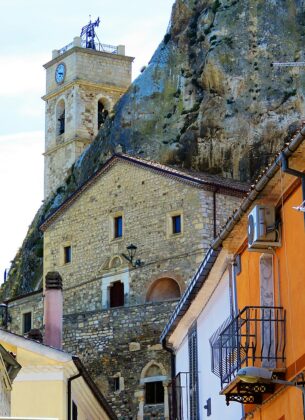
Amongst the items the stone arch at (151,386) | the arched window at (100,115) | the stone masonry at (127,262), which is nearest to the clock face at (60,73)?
the arched window at (100,115)

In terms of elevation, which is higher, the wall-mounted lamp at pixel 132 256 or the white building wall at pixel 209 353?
the wall-mounted lamp at pixel 132 256

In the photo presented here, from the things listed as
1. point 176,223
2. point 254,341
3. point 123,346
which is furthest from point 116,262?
point 254,341

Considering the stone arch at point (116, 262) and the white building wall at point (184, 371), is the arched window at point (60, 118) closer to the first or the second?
the stone arch at point (116, 262)

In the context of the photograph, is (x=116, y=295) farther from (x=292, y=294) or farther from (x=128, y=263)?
(x=292, y=294)

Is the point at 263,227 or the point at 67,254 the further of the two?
the point at 67,254

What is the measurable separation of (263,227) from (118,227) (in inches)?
1554

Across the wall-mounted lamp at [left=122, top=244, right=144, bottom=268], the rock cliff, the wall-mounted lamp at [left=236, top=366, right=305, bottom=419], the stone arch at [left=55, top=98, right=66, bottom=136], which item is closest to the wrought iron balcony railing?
the wall-mounted lamp at [left=236, top=366, right=305, bottom=419]

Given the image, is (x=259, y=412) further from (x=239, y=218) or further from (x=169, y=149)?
(x=169, y=149)

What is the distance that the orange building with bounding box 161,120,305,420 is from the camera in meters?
18.0

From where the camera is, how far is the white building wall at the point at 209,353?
23.7 m

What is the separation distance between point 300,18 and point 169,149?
1038 cm

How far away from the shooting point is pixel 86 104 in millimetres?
86562

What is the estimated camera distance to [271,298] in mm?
19625

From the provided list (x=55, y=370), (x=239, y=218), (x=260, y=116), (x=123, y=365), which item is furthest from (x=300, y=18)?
(x=239, y=218)
